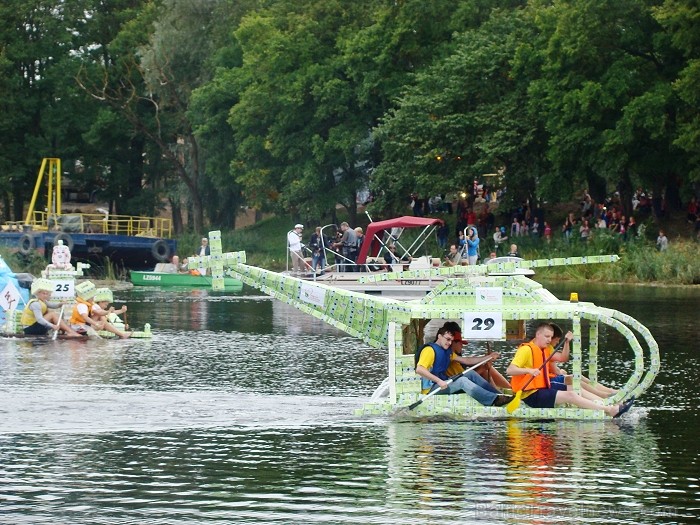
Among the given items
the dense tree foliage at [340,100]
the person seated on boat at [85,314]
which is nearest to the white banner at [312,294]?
the person seated on boat at [85,314]

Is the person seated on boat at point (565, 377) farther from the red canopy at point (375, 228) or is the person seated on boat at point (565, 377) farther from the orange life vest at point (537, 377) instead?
the red canopy at point (375, 228)

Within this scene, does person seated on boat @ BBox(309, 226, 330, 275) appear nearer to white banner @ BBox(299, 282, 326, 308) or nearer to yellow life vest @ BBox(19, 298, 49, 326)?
yellow life vest @ BBox(19, 298, 49, 326)

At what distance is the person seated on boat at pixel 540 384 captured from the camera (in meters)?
20.1

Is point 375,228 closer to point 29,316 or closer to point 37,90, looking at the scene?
point 29,316

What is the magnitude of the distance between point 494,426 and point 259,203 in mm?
64544

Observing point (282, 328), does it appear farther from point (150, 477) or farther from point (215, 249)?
point (150, 477)

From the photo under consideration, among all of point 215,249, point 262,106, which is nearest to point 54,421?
point 215,249

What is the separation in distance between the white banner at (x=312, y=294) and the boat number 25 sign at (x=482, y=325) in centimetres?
240

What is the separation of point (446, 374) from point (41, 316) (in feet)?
48.9

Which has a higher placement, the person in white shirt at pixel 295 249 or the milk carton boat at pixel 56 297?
the person in white shirt at pixel 295 249

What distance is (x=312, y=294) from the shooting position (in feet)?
71.1

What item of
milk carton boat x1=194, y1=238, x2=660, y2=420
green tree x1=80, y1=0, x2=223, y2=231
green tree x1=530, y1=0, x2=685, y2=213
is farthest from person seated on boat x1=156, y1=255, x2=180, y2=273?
milk carton boat x1=194, y1=238, x2=660, y2=420

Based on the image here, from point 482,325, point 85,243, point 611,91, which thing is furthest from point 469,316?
point 85,243

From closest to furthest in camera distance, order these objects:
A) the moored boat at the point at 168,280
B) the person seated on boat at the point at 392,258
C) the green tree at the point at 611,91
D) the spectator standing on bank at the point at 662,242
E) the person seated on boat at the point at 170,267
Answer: the person seated on boat at the point at 392,258 → the spectator standing on bank at the point at 662,242 → the moored boat at the point at 168,280 → the green tree at the point at 611,91 → the person seated on boat at the point at 170,267
